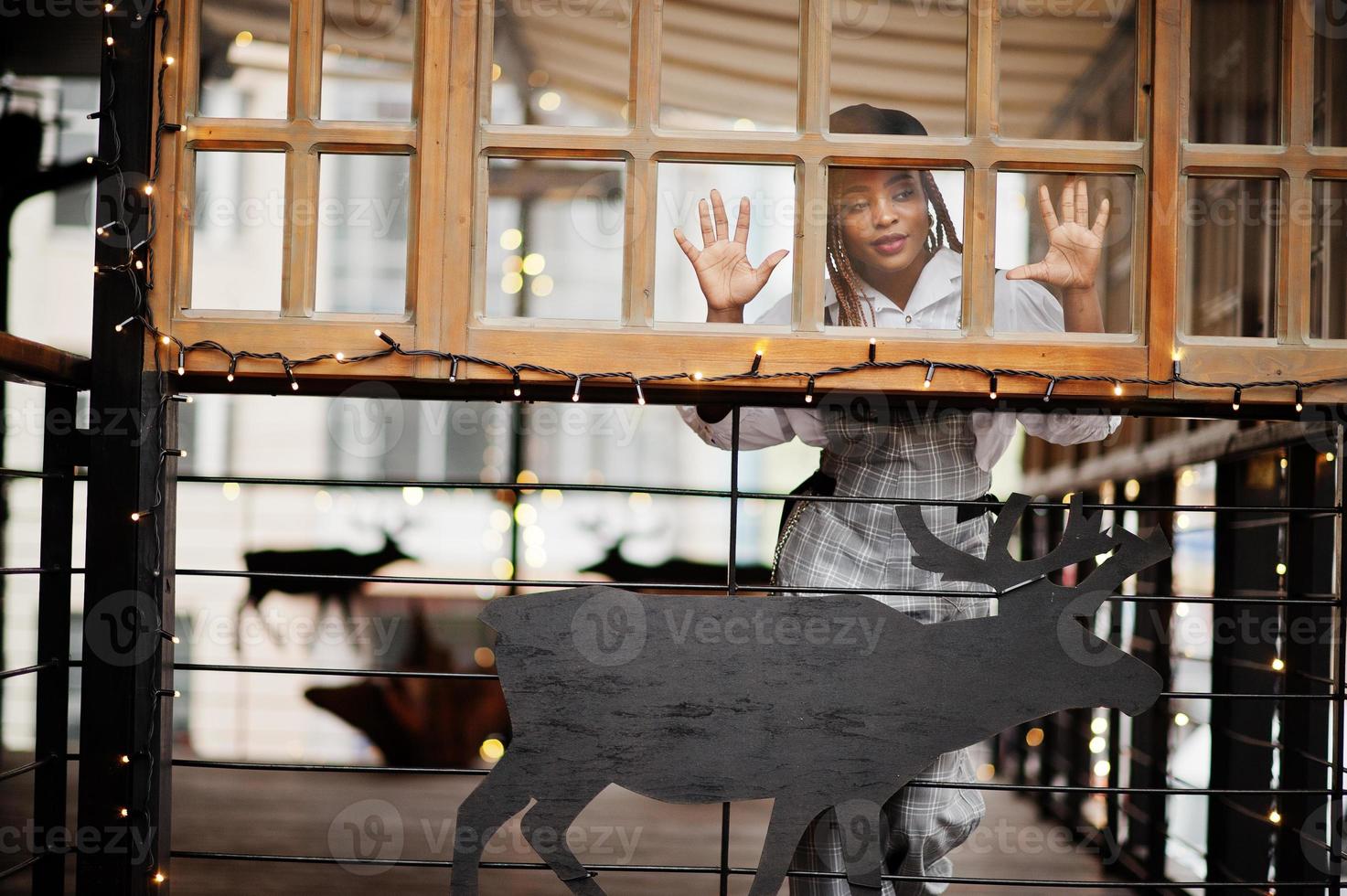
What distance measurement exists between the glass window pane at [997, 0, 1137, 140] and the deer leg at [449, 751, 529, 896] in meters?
1.46

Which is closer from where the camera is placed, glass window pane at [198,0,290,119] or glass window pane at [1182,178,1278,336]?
glass window pane at [198,0,290,119]

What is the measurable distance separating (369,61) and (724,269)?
0.76 metres

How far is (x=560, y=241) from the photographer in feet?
6.73

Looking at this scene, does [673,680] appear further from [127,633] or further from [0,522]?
[0,522]

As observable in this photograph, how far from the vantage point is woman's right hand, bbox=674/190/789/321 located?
2.00 m

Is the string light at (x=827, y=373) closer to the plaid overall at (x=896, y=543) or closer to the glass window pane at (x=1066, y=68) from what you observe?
the plaid overall at (x=896, y=543)

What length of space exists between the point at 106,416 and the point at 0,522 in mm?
2650

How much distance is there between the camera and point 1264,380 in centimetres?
197

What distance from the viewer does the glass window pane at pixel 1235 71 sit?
2.07 meters

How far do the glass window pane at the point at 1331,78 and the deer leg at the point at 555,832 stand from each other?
74.7 inches

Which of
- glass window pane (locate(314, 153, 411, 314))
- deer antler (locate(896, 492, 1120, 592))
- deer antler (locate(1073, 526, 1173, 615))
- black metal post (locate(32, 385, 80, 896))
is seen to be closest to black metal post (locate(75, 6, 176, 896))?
black metal post (locate(32, 385, 80, 896))

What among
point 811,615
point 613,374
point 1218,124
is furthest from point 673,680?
→ point 1218,124

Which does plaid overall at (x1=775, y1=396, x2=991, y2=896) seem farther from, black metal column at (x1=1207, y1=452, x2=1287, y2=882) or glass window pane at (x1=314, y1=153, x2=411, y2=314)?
black metal column at (x1=1207, y1=452, x2=1287, y2=882)

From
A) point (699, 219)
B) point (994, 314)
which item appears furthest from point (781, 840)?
point (699, 219)
